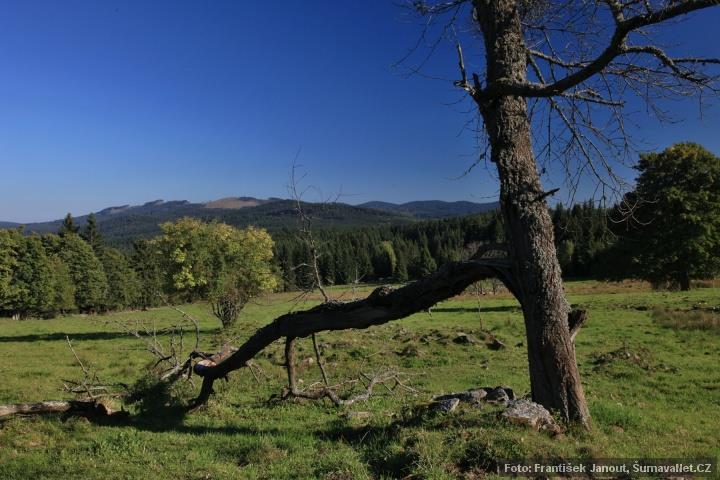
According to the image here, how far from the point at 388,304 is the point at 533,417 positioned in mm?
2208

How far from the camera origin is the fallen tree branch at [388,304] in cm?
567

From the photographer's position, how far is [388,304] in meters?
6.17

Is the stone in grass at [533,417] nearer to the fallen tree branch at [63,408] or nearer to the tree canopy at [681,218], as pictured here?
the fallen tree branch at [63,408]

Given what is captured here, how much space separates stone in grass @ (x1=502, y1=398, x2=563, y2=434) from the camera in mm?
5168

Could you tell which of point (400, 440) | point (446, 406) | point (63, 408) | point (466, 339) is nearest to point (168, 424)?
point (63, 408)

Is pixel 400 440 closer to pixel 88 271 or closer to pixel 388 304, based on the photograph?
pixel 388 304

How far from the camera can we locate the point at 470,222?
132 m

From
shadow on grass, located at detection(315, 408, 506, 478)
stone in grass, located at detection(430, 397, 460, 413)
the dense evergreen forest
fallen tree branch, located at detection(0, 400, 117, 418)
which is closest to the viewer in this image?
shadow on grass, located at detection(315, 408, 506, 478)

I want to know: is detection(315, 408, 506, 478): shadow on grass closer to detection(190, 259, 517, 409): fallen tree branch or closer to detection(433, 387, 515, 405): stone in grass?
detection(433, 387, 515, 405): stone in grass

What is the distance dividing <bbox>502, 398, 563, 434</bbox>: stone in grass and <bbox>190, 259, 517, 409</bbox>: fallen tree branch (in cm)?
143

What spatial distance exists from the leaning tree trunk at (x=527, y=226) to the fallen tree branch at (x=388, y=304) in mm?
359

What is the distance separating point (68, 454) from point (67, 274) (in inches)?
2405

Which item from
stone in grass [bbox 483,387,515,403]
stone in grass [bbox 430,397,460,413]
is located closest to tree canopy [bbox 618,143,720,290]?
stone in grass [bbox 483,387,515,403]

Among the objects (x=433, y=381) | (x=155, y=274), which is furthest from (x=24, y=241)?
(x=433, y=381)
